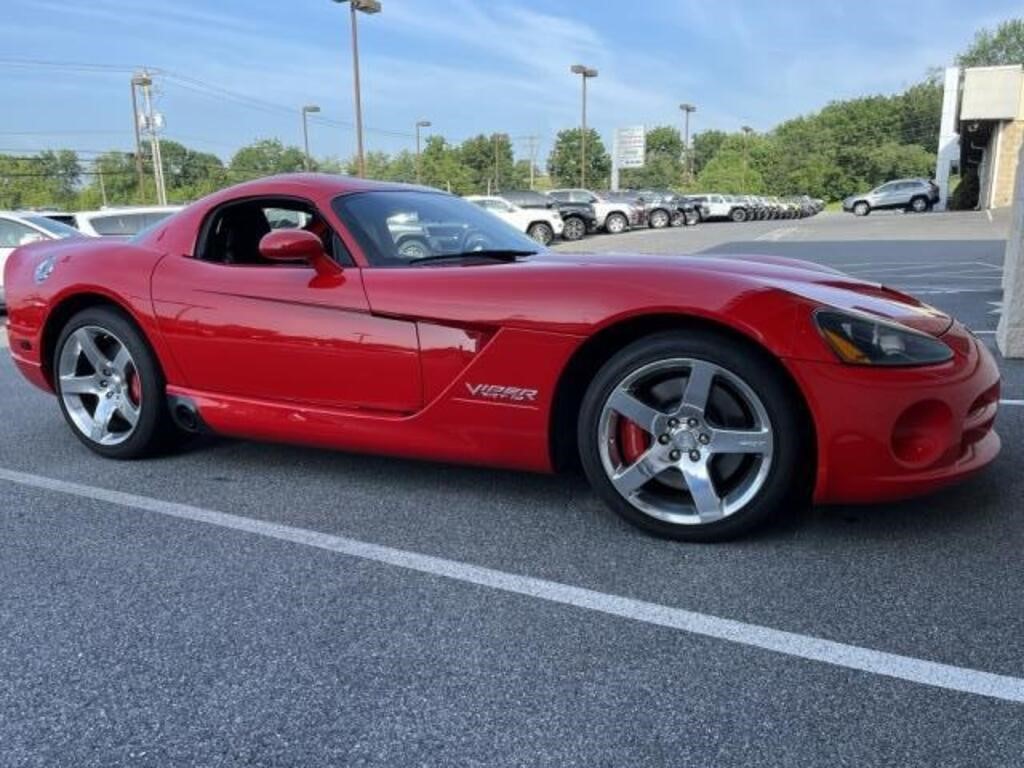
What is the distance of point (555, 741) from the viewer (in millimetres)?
1867

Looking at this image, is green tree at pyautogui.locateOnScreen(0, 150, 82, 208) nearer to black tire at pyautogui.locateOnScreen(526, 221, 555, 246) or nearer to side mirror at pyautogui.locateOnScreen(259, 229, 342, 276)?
black tire at pyautogui.locateOnScreen(526, 221, 555, 246)

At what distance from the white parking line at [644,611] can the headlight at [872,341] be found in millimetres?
884

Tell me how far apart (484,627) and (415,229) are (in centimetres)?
181

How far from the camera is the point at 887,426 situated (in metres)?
2.63

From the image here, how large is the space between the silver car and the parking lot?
136ft

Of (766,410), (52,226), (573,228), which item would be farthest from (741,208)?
(766,410)

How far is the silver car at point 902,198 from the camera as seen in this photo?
132 feet

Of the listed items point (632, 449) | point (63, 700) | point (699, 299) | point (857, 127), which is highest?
point (857, 127)

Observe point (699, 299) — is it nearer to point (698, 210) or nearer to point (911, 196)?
point (698, 210)

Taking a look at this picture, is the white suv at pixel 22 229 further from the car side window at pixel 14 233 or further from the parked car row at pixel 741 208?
the parked car row at pixel 741 208

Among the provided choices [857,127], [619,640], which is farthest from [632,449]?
[857,127]

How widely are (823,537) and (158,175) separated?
44437 mm

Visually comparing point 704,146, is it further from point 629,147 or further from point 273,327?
point 273,327

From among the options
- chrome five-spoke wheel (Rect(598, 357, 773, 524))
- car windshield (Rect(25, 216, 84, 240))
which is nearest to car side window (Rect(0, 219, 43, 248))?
car windshield (Rect(25, 216, 84, 240))
